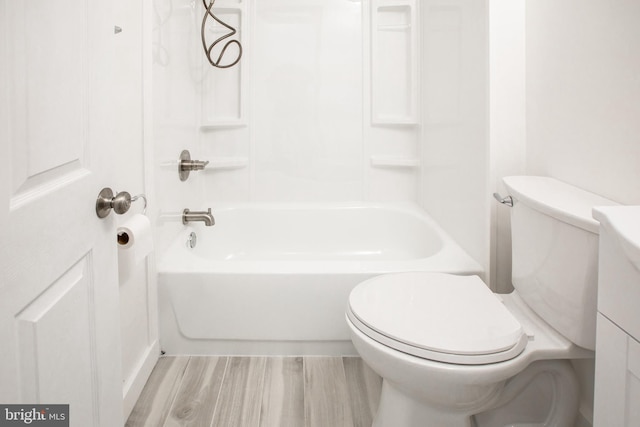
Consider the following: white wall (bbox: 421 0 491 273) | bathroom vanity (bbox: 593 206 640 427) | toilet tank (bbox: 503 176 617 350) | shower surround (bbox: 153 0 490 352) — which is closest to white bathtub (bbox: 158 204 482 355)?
white wall (bbox: 421 0 491 273)

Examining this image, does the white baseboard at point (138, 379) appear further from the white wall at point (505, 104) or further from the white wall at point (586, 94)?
the white wall at point (586, 94)

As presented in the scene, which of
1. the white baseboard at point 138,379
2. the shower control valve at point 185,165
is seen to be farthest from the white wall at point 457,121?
the white baseboard at point 138,379

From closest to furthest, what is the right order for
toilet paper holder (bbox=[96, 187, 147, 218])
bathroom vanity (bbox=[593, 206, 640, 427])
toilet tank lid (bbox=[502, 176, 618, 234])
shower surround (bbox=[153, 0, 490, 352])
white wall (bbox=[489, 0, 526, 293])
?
bathroom vanity (bbox=[593, 206, 640, 427]), toilet paper holder (bbox=[96, 187, 147, 218]), toilet tank lid (bbox=[502, 176, 618, 234]), white wall (bbox=[489, 0, 526, 293]), shower surround (bbox=[153, 0, 490, 352])

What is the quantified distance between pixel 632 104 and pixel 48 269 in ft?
4.57

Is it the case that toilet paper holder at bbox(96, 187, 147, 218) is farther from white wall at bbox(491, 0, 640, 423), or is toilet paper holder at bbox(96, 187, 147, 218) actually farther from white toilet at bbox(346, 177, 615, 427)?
white wall at bbox(491, 0, 640, 423)

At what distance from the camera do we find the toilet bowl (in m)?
1.36

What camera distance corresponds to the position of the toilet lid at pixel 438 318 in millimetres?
1361

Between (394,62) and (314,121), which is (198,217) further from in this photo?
(394,62)

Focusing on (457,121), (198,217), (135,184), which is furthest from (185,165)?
(457,121)

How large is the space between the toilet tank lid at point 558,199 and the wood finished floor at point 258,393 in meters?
0.88

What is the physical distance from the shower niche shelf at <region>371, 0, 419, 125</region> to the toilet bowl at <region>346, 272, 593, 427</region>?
1522 millimetres

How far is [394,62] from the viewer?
303 centimetres

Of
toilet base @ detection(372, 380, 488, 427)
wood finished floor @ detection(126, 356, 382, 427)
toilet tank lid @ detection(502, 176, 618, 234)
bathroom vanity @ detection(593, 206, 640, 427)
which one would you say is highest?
toilet tank lid @ detection(502, 176, 618, 234)

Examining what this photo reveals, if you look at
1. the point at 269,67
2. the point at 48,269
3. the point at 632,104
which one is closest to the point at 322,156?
the point at 269,67
